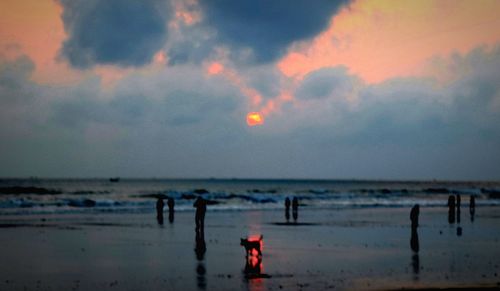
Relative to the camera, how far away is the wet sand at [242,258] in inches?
723

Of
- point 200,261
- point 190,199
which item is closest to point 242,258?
point 200,261

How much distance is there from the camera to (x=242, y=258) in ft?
78.5

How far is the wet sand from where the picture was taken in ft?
60.3

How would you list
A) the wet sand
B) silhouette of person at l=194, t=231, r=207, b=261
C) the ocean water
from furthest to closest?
the ocean water → silhouette of person at l=194, t=231, r=207, b=261 → the wet sand

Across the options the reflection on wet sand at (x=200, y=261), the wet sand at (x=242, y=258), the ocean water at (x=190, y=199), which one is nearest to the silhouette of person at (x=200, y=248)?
the reflection on wet sand at (x=200, y=261)

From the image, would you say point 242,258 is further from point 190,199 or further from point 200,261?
point 190,199

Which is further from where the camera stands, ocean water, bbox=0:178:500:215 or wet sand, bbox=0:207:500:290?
ocean water, bbox=0:178:500:215

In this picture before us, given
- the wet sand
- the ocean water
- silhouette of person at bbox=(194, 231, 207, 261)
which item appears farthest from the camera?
the ocean water

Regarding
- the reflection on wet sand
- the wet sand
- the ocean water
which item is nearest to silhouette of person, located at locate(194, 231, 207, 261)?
the reflection on wet sand

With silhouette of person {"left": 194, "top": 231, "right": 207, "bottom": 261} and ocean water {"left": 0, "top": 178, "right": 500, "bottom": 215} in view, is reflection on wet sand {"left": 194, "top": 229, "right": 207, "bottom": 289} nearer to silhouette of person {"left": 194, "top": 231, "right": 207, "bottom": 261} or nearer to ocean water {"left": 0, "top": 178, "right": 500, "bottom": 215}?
silhouette of person {"left": 194, "top": 231, "right": 207, "bottom": 261}

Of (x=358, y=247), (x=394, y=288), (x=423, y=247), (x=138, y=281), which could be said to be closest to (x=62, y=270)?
(x=138, y=281)

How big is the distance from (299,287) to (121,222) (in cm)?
2860

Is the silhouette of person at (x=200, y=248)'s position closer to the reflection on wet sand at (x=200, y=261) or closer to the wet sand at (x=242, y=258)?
the reflection on wet sand at (x=200, y=261)

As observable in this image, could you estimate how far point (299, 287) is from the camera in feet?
56.8
